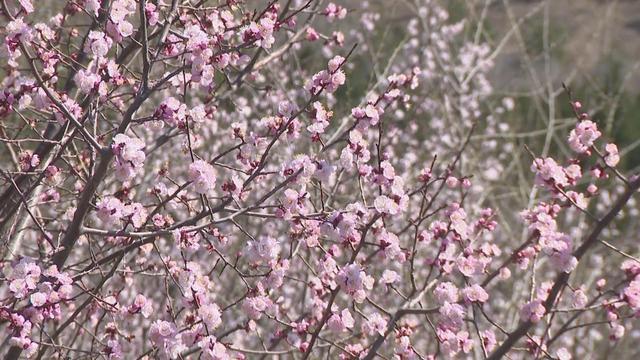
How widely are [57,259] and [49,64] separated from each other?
2.57 feet

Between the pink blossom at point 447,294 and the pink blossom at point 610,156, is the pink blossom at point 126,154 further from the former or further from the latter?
the pink blossom at point 610,156

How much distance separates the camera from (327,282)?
11.0ft

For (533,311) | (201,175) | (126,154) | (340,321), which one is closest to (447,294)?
(533,311)

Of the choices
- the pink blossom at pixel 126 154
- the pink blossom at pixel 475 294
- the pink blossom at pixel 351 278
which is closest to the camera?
the pink blossom at pixel 126 154

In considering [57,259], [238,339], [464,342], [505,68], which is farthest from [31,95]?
[505,68]

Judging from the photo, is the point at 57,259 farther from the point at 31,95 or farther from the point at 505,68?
the point at 505,68

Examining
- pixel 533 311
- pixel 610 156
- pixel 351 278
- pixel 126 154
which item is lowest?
→ pixel 533 311

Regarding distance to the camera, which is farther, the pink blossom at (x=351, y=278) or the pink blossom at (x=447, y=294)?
the pink blossom at (x=447, y=294)

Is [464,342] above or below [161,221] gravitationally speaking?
below

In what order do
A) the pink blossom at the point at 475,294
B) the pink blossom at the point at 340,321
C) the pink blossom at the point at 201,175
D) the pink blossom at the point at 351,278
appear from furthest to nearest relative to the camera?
the pink blossom at the point at 340,321
the pink blossom at the point at 475,294
the pink blossom at the point at 351,278
the pink blossom at the point at 201,175

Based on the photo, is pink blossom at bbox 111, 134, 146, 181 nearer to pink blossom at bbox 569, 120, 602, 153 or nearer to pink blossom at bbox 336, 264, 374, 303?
pink blossom at bbox 336, 264, 374, 303

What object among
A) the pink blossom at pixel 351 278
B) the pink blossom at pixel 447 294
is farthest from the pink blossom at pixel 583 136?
the pink blossom at pixel 351 278

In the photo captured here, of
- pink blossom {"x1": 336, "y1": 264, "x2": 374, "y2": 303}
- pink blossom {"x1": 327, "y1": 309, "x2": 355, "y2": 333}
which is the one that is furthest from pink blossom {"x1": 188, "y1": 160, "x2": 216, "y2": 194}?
pink blossom {"x1": 327, "y1": 309, "x2": 355, "y2": 333}

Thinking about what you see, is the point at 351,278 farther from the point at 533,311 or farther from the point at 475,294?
the point at 533,311
